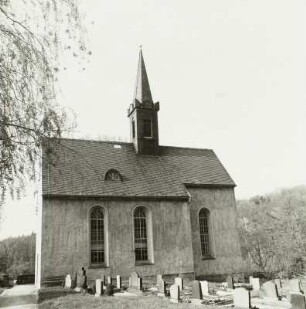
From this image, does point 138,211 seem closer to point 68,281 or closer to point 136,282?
point 136,282

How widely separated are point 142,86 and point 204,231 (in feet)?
38.5

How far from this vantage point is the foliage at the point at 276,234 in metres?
22.8

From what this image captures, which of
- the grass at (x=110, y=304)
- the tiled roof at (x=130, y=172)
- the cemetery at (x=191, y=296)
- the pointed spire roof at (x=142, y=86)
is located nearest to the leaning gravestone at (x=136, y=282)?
the cemetery at (x=191, y=296)

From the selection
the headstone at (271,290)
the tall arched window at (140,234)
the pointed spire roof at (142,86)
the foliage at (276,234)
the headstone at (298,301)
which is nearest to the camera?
the headstone at (298,301)

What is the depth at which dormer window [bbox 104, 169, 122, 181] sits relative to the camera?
21.4 metres

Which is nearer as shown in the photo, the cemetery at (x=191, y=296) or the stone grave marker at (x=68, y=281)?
the cemetery at (x=191, y=296)

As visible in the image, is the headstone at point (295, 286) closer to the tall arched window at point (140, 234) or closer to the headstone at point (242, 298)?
the headstone at point (242, 298)

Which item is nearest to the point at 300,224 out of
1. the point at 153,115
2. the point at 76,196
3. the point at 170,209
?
the point at 170,209

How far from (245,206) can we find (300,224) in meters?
23.1

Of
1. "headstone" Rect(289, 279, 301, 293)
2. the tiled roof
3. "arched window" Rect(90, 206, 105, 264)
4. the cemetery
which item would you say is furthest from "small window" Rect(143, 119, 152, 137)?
"headstone" Rect(289, 279, 301, 293)

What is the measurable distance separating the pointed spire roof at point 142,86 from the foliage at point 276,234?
13.9 m

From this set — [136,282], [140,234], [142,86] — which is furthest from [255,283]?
[142,86]

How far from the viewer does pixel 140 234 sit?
20.8 m

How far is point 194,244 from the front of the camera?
2195cm
